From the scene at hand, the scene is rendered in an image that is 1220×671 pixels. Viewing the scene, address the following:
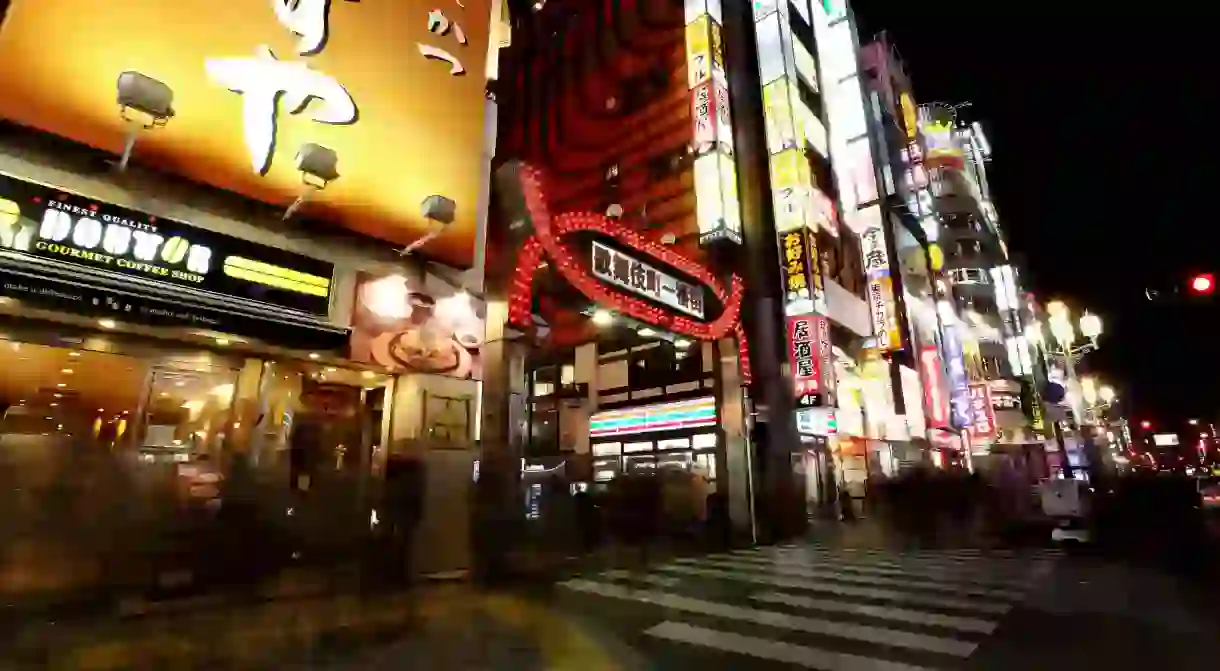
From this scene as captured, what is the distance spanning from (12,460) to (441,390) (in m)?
5.02

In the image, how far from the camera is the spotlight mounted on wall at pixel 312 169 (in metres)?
8.11

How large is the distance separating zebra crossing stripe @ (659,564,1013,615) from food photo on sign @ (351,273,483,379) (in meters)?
5.51

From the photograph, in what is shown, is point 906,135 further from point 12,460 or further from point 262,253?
point 12,460

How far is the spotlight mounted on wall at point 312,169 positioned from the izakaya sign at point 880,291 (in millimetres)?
24606

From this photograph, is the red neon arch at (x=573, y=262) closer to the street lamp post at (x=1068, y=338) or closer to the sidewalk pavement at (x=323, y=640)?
the sidewalk pavement at (x=323, y=640)

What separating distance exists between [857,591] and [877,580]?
4.00ft

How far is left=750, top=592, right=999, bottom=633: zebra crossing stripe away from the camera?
6016 millimetres

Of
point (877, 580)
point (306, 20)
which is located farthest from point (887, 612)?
point (306, 20)

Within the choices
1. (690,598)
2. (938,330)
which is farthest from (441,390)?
(938,330)

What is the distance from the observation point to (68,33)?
652 centimetres

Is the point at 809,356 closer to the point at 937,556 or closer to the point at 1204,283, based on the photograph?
the point at 937,556

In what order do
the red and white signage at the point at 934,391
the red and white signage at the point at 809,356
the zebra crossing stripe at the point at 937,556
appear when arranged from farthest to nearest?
the red and white signage at the point at 934,391 → the red and white signage at the point at 809,356 → the zebra crossing stripe at the point at 937,556

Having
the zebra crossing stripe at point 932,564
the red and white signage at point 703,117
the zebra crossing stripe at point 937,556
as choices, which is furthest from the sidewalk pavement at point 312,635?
Answer: the red and white signage at point 703,117

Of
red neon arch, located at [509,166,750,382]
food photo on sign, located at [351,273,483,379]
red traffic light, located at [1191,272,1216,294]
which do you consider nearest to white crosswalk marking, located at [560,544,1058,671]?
food photo on sign, located at [351,273,483,379]
